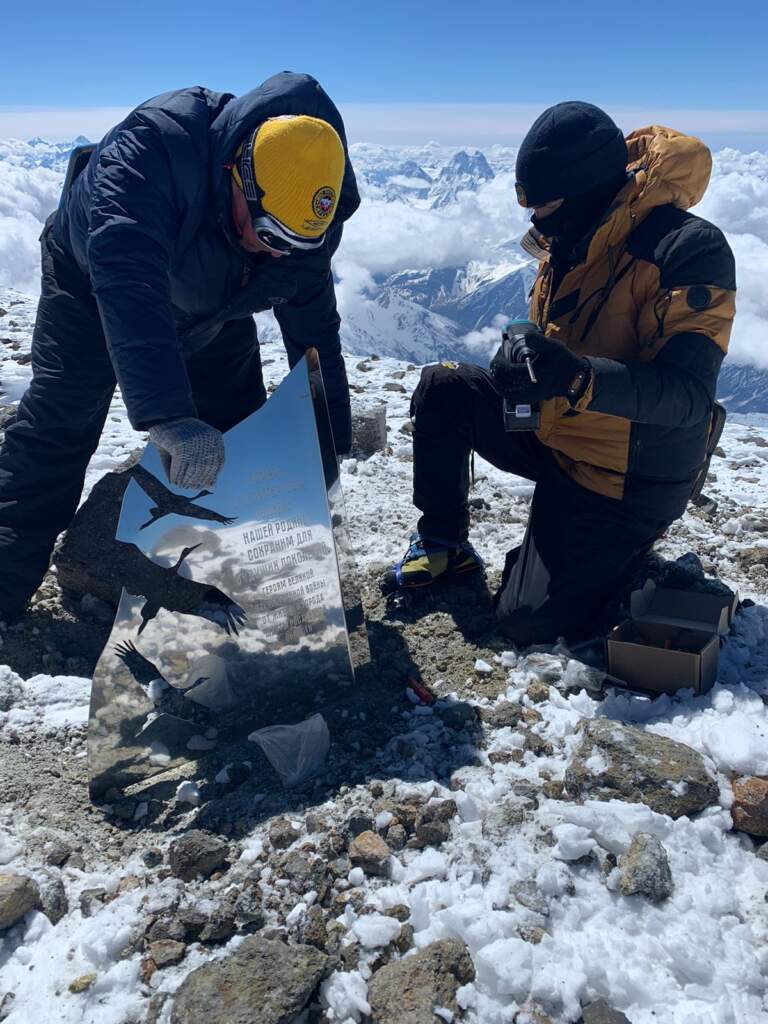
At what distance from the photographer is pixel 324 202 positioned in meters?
2.64

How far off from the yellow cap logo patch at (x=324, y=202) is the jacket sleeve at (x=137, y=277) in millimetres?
562

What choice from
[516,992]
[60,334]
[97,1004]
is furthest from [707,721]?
[60,334]

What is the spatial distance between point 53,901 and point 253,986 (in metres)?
0.67

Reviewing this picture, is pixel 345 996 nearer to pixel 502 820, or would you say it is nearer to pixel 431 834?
pixel 431 834

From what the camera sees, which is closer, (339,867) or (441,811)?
(339,867)

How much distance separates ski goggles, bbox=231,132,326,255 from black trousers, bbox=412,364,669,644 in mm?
1376

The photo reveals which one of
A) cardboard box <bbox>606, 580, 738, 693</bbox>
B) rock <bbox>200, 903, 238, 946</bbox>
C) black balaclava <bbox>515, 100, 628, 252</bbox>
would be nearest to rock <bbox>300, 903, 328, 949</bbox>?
rock <bbox>200, 903, 238, 946</bbox>

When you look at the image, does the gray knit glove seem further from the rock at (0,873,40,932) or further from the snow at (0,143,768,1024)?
the rock at (0,873,40,932)

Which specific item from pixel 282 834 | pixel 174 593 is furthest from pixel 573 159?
pixel 282 834

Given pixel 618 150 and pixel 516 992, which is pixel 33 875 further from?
pixel 618 150

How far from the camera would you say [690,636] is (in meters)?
3.21

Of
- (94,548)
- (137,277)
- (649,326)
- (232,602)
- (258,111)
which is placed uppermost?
(258,111)

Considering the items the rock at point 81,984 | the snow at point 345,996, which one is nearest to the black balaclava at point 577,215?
the snow at point 345,996

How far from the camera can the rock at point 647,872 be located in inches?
82.0
